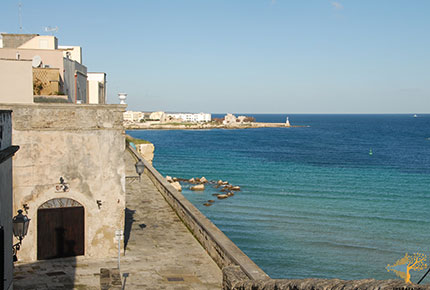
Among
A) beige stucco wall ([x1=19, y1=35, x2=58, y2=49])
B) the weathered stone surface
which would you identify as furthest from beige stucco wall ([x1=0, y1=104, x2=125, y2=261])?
beige stucco wall ([x1=19, y1=35, x2=58, y2=49])

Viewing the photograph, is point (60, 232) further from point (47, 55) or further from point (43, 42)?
point (43, 42)

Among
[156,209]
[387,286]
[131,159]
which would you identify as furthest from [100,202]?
[131,159]

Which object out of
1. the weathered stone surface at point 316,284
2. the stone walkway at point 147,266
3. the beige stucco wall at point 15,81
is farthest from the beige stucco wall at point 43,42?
the weathered stone surface at point 316,284

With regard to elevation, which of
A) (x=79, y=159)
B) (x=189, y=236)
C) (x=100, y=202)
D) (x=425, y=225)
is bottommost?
(x=425, y=225)

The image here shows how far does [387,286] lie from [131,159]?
33588 mm

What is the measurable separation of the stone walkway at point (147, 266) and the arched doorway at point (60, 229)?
29 cm

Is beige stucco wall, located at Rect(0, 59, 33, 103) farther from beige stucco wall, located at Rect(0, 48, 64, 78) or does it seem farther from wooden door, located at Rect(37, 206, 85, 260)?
beige stucco wall, located at Rect(0, 48, 64, 78)

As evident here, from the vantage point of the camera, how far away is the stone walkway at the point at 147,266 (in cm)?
1184

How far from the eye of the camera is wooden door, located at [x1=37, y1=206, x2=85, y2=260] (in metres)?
13.7

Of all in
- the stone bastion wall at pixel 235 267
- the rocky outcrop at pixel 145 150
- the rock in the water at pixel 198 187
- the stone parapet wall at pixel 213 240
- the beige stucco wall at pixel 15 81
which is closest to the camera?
the stone bastion wall at pixel 235 267

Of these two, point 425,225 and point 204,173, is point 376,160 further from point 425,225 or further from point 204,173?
point 425,225

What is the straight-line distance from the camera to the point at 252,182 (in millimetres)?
49625

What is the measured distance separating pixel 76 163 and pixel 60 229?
210 cm

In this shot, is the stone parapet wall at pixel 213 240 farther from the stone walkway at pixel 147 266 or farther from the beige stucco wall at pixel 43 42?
the beige stucco wall at pixel 43 42
